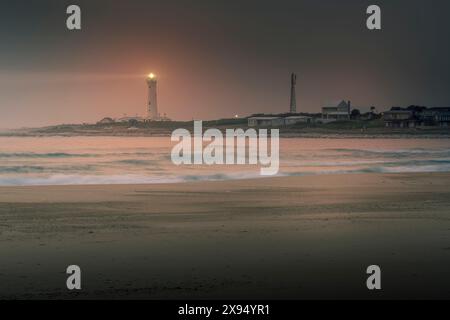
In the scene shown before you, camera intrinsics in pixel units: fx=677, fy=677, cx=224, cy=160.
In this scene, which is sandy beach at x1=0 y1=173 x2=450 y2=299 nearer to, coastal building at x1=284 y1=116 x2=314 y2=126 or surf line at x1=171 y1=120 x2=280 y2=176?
surf line at x1=171 y1=120 x2=280 y2=176

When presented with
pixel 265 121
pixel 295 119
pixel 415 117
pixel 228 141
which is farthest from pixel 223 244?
pixel 265 121

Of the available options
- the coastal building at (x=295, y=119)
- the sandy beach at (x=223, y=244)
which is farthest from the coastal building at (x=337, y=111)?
the sandy beach at (x=223, y=244)

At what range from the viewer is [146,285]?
7.36 m

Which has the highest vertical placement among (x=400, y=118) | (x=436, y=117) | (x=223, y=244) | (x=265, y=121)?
(x=265, y=121)

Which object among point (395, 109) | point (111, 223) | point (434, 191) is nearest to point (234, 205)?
point (111, 223)

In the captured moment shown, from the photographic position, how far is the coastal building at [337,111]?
126188 millimetres

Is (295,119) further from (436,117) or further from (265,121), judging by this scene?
(436,117)

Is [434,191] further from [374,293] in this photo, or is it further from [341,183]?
[374,293]

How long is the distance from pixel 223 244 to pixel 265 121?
12393 cm

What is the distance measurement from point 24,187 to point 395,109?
347 feet

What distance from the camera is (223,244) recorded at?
964cm

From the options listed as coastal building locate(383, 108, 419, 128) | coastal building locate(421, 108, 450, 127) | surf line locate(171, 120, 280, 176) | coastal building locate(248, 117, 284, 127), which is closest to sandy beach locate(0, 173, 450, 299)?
surf line locate(171, 120, 280, 176)

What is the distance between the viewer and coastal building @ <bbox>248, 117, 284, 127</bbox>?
128 metres

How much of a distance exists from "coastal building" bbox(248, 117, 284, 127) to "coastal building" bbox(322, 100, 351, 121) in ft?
28.1
